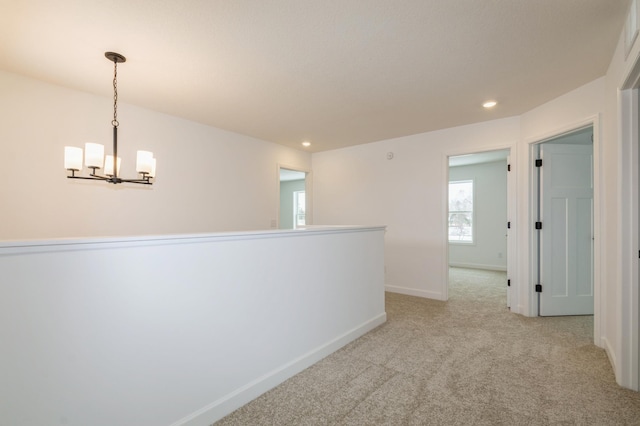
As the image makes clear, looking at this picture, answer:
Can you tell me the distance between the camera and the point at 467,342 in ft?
9.04

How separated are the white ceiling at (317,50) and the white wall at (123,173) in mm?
199

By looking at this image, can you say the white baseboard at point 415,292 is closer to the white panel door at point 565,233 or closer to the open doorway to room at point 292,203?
the white panel door at point 565,233

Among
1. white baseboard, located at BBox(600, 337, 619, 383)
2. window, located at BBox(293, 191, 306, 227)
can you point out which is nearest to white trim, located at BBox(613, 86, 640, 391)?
white baseboard, located at BBox(600, 337, 619, 383)

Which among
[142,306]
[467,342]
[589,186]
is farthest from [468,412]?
[589,186]

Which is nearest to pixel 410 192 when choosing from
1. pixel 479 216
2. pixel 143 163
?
pixel 479 216

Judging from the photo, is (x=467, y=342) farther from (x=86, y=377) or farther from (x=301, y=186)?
(x=301, y=186)

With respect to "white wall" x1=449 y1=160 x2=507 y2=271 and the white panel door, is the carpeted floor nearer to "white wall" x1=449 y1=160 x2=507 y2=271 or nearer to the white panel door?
the white panel door

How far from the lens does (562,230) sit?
3.43m

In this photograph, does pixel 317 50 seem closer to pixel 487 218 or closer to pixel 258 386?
pixel 258 386

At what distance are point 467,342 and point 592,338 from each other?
1208 millimetres

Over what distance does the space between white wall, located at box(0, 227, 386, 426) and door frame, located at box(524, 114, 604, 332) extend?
2506 millimetres

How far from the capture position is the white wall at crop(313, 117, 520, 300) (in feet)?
13.4

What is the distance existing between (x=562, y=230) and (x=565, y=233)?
48 millimetres

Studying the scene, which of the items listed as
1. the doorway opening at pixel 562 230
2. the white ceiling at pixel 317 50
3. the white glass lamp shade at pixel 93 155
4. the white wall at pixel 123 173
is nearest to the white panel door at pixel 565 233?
the doorway opening at pixel 562 230
